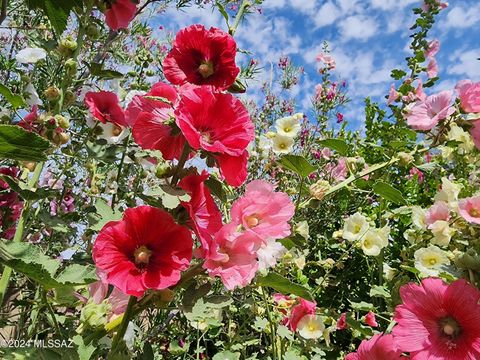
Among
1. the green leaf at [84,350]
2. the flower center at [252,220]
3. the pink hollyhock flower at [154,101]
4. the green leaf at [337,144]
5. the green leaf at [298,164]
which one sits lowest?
the green leaf at [84,350]

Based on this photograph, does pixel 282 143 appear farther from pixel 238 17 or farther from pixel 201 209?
pixel 201 209

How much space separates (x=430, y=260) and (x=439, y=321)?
0.74 feet

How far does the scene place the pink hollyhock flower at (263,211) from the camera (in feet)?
2.22

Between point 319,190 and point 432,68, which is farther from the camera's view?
point 432,68

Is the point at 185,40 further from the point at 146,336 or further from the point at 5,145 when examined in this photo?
the point at 146,336

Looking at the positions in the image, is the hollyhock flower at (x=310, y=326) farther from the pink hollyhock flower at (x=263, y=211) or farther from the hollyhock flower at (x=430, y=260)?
the pink hollyhock flower at (x=263, y=211)

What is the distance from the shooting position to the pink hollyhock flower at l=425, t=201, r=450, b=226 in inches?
42.8

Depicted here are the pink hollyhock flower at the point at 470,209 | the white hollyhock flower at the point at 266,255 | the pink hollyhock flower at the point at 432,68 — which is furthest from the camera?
the pink hollyhock flower at the point at 432,68

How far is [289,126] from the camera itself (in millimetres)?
1516

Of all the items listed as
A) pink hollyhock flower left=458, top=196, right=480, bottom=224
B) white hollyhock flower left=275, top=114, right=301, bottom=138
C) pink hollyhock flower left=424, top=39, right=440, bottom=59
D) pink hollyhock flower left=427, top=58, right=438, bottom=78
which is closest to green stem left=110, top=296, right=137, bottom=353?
pink hollyhock flower left=458, top=196, right=480, bottom=224

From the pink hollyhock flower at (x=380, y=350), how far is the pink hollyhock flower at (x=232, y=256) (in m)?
0.42

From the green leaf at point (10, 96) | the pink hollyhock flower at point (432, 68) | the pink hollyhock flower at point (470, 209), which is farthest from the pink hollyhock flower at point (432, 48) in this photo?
the green leaf at point (10, 96)

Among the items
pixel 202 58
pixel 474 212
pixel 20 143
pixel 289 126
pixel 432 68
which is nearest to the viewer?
pixel 20 143

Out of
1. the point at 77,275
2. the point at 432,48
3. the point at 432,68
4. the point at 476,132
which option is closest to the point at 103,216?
the point at 77,275
